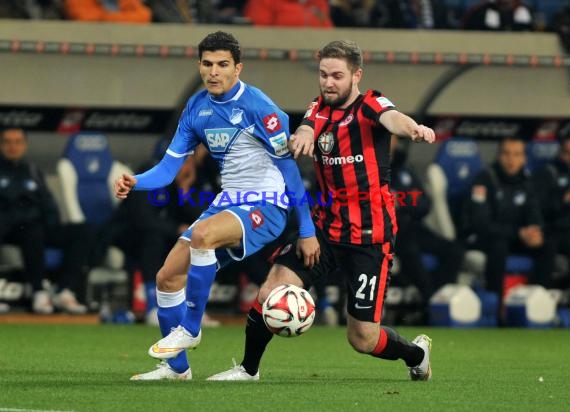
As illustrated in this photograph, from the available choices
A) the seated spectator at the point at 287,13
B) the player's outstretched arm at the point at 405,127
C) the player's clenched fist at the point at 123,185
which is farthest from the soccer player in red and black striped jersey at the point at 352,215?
the seated spectator at the point at 287,13

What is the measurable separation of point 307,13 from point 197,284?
7.23 metres

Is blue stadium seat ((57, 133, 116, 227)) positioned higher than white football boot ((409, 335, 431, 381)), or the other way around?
blue stadium seat ((57, 133, 116, 227))

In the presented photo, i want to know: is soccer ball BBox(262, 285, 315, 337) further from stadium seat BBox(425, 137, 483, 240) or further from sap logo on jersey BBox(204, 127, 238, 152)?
stadium seat BBox(425, 137, 483, 240)

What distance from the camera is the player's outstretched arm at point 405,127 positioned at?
7340 millimetres

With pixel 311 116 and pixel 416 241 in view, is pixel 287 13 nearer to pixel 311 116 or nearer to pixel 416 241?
pixel 416 241

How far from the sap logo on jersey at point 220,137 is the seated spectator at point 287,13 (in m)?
6.40

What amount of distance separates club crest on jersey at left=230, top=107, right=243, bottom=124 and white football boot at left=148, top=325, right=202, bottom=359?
1161 mm

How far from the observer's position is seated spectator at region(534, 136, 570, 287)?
1519cm

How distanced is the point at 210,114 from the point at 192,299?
3.36 ft

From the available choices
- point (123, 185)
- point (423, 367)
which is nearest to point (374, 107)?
point (123, 185)

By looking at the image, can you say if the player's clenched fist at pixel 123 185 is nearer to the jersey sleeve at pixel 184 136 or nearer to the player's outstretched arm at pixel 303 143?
the jersey sleeve at pixel 184 136

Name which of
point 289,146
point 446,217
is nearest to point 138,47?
point 446,217

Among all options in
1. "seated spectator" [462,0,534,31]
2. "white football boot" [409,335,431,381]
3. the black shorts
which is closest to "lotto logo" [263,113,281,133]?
the black shorts

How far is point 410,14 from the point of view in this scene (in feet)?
51.0
